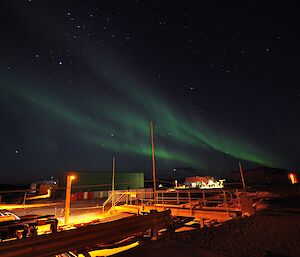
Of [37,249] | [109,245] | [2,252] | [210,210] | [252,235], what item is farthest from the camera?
[210,210]

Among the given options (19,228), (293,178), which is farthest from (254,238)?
(293,178)

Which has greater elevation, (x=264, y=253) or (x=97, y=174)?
(x=97, y=174)

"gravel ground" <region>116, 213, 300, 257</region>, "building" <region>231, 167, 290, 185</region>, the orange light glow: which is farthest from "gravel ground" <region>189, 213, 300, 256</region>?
"building" <region>231, 167, 290, 185</region>

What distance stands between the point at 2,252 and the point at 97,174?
1799 inches

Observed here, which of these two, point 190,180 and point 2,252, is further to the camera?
point 190,180

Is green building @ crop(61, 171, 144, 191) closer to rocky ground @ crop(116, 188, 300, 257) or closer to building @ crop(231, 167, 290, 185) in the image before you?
building @ crop(231, 167, 290, 185)

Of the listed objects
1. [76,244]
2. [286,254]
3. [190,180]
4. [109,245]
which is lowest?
[109,245]

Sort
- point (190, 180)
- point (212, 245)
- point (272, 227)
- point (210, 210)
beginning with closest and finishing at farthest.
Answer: point (212, 245)
point (272, 227)
point (210, 210)
point (190, 180)

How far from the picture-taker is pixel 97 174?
4672cm

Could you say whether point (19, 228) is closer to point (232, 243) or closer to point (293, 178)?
point (232, 243)

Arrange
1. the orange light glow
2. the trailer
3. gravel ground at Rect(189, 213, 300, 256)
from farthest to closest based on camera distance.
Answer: the orange light glow, the trailer, gravel ground at Rect(189, 213, 300, 256)

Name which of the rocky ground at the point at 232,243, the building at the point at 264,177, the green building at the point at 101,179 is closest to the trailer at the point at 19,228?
the rocky ground at the point at 232,243

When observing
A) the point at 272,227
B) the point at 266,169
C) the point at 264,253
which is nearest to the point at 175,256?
the point at 264,253

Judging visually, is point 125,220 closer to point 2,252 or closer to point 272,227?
point 2,252
